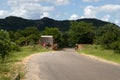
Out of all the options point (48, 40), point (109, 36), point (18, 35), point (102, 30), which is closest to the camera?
point (109, 36)

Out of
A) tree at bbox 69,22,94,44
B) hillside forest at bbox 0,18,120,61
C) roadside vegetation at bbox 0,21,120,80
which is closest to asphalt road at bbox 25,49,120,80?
roadside vegetation at bbox 0,21,120,80

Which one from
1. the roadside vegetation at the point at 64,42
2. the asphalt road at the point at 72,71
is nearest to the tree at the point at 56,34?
the roadside vegetation at the point at 64,42

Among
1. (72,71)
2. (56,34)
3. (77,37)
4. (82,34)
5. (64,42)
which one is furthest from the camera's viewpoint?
(64,42)

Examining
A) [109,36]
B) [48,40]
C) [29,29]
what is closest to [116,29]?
[109,36]

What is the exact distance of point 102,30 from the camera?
301 feet

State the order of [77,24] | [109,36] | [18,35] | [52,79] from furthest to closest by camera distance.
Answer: [18,35]
[77,24]
[109,36]
[52,79]

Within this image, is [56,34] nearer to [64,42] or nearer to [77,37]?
[64,42]

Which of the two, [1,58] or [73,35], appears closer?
[1,58]

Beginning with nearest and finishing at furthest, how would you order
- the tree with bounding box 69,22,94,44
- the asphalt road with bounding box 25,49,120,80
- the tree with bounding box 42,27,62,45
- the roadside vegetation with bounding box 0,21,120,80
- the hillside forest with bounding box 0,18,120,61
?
the asphalt road with bounding box 25,49,120,80 → the roadside vegetation with bounding box 0,21,120,80 → the hillside forest with bounding box 0,18,120,61 → the tree with bounding box 69,22,94,44 → the tree with bounding box 42,27,62,45

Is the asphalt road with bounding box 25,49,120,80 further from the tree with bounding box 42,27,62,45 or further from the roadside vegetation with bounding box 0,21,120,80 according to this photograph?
the tree with bounding box 42,27,62,45

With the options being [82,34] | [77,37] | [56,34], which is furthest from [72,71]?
[56,34]

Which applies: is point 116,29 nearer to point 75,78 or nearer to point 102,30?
point 102,30

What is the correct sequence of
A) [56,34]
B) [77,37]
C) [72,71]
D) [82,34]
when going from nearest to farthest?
[72,71]
[82,34]
[77,37]
[56,34]

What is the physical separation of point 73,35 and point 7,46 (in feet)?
271
